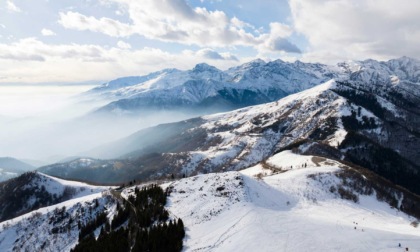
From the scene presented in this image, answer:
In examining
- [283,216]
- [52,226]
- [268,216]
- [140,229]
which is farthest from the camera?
[52,226]

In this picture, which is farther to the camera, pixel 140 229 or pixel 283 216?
pixel 140 229

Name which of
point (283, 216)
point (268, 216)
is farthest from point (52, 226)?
point (283, 216)

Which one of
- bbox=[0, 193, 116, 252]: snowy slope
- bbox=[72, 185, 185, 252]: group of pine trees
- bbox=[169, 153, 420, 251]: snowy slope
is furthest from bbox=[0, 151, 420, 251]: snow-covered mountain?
bbox=[72, 185, 185, 252]: group of pine trees

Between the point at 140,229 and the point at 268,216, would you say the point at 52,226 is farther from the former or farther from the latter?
the point at 268,216

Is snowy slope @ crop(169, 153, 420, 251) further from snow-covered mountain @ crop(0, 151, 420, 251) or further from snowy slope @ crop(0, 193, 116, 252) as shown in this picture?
→ snowy slope @ crop(0, 193, 116, 252)

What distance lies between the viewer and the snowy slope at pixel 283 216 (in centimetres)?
4694

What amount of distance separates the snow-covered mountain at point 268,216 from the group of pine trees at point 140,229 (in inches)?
80.6

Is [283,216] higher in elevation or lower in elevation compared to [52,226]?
higher

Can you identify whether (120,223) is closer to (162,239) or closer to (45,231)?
(162,239)

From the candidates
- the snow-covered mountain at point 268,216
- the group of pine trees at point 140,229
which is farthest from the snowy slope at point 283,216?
the group of pine trees at point 140,229

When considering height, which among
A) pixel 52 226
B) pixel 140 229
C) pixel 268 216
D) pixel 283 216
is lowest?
pixel 52 226

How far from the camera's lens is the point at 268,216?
60.4 meters

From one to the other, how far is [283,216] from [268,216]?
9.46 ft

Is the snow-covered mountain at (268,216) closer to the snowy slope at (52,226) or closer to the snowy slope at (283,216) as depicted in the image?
the snowy slope at (283,216)
